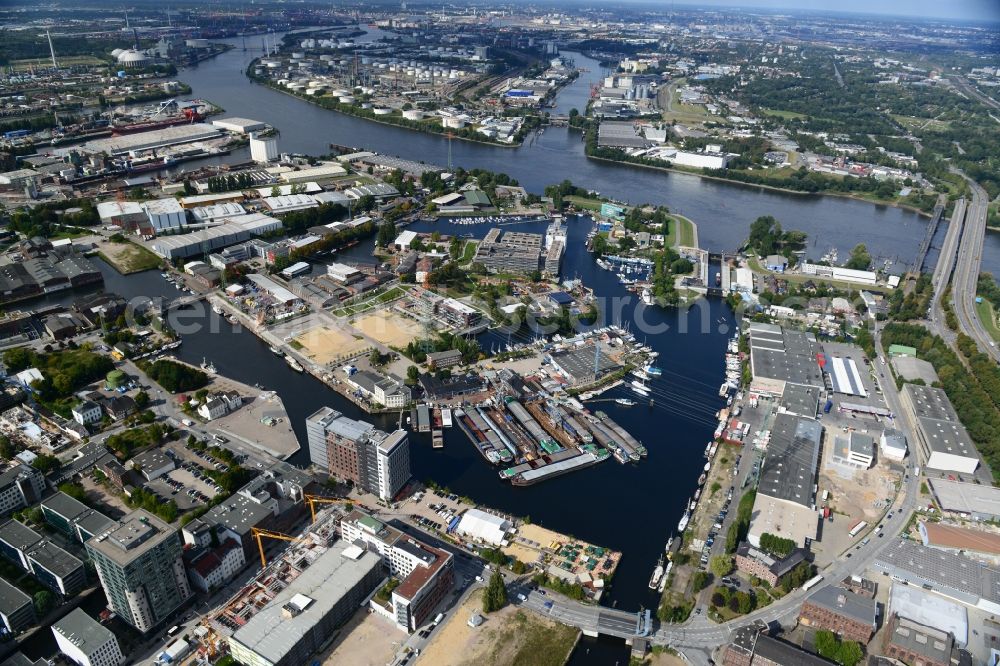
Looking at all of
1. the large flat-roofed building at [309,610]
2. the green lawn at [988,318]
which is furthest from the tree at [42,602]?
the green lawn at [988,318]

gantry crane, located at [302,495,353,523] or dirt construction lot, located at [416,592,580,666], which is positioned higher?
gantry crane, located at [302,495,353,523]

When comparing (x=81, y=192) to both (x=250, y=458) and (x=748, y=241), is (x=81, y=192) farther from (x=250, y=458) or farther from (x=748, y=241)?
(x=748, y=241)

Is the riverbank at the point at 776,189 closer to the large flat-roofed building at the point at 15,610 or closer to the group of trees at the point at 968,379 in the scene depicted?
the group of trees at the point at 968,379

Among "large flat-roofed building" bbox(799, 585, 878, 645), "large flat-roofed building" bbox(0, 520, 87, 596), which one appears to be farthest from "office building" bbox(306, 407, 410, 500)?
"large flat-roofed building" bbox(799, 585, 878, 645)

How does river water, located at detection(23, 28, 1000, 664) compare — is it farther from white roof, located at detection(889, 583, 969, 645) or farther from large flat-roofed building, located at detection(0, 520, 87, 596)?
large flat-roofed building, located at detection(0, 520, 87, 596)

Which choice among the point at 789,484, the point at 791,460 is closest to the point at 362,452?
the point at 789,484

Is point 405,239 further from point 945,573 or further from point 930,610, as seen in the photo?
point 930,610

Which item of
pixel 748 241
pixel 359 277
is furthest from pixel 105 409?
pixel 748 241
